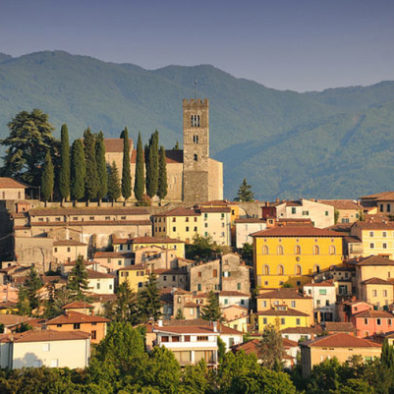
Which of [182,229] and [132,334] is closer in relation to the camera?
[132,334]

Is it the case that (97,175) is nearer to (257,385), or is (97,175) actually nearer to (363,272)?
(363,272)

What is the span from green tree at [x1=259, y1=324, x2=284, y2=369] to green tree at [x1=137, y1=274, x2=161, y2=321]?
1044 cm

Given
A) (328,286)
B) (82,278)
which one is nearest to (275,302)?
(328,286)

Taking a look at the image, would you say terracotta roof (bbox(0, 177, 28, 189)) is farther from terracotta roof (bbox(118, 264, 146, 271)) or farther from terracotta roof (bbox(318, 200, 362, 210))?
terracotta roof (bbox(318, 200, 362, 210))

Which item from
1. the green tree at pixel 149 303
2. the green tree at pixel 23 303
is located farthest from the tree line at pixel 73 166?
the green tree at pixel 149 303

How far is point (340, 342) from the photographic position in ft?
169

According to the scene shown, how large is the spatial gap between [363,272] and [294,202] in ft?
62.3

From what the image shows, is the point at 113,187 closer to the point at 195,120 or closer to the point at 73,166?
the point at 73,166

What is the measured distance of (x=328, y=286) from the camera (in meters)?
65.5

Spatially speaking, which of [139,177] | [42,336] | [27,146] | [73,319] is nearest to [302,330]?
[73,319]

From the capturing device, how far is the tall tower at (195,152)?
89.1m

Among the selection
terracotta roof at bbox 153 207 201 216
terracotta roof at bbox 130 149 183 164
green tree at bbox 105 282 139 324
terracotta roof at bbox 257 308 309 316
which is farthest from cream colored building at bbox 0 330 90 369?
terracotta roof at bbox 130 149 183 164

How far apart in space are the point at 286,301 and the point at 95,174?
2609 centimetres

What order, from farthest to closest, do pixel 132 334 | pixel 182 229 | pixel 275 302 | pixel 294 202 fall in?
pixel 294 202 → pixel 182 229 → pixel 275 302 → pixel 132 334
